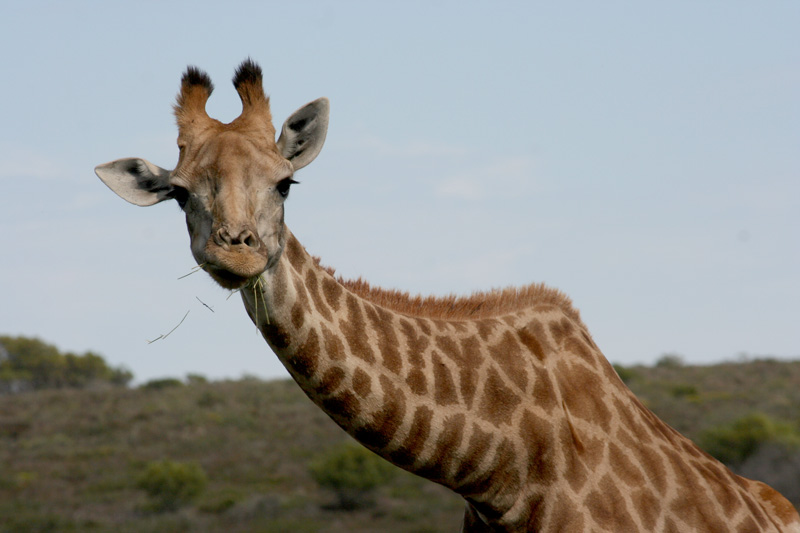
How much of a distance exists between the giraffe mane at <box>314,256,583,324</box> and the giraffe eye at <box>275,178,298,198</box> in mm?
762

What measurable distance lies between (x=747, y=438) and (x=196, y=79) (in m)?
29.2

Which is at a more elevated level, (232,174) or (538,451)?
(232,174)

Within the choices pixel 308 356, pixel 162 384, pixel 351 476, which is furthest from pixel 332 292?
pixel 162 384

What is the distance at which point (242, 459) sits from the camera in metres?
36.9

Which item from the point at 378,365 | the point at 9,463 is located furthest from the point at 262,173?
the point at 9,463

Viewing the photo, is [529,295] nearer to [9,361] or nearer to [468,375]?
[468,375]

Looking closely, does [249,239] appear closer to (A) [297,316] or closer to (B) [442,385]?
(A) [297,316]

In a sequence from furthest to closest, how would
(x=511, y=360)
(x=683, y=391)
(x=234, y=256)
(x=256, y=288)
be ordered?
(x=683, y=391)
(x=511, y=360)
(x=256, y=288)
(x=234, y=256)

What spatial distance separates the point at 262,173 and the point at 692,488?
11.0 ft

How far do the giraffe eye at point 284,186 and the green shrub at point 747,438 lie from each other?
28826 millimetres

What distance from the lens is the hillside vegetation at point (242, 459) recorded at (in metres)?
30.2

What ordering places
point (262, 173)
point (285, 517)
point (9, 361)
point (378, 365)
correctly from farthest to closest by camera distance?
point (9, 361), point (285, 517), point (378, 365), point (262, 173)

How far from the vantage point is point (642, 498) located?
5902 millimetres

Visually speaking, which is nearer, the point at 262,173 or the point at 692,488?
the point at 262,173
